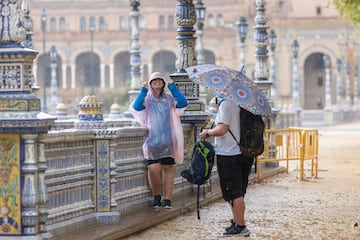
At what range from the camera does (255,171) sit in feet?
57.9

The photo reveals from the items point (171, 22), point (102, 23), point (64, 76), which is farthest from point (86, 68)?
point (171, 22)

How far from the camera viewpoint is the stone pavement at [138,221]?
9.77m

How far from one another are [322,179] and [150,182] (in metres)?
6.41

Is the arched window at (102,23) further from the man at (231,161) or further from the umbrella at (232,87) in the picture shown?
the man at (231,161)

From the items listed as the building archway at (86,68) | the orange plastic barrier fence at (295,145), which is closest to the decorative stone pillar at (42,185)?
the orange plastic barrier fence at (295,145)

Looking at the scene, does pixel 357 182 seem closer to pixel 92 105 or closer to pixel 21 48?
pixel 92 105

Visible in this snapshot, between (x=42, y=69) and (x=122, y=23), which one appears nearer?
(x=42, y=69)

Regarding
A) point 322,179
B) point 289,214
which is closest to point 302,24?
point 322,179

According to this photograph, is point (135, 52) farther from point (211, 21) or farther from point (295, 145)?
point (211, 21)

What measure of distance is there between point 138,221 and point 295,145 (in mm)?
7789

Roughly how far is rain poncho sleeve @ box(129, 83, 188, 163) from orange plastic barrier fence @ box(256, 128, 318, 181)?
5.13 metres

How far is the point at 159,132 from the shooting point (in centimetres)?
1188

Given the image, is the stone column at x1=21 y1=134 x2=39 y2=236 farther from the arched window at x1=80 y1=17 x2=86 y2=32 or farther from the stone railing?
the arched window at x1=80 y1=17 x2=86 y2=32

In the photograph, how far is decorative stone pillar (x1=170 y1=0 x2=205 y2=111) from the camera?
14172 millimetres
